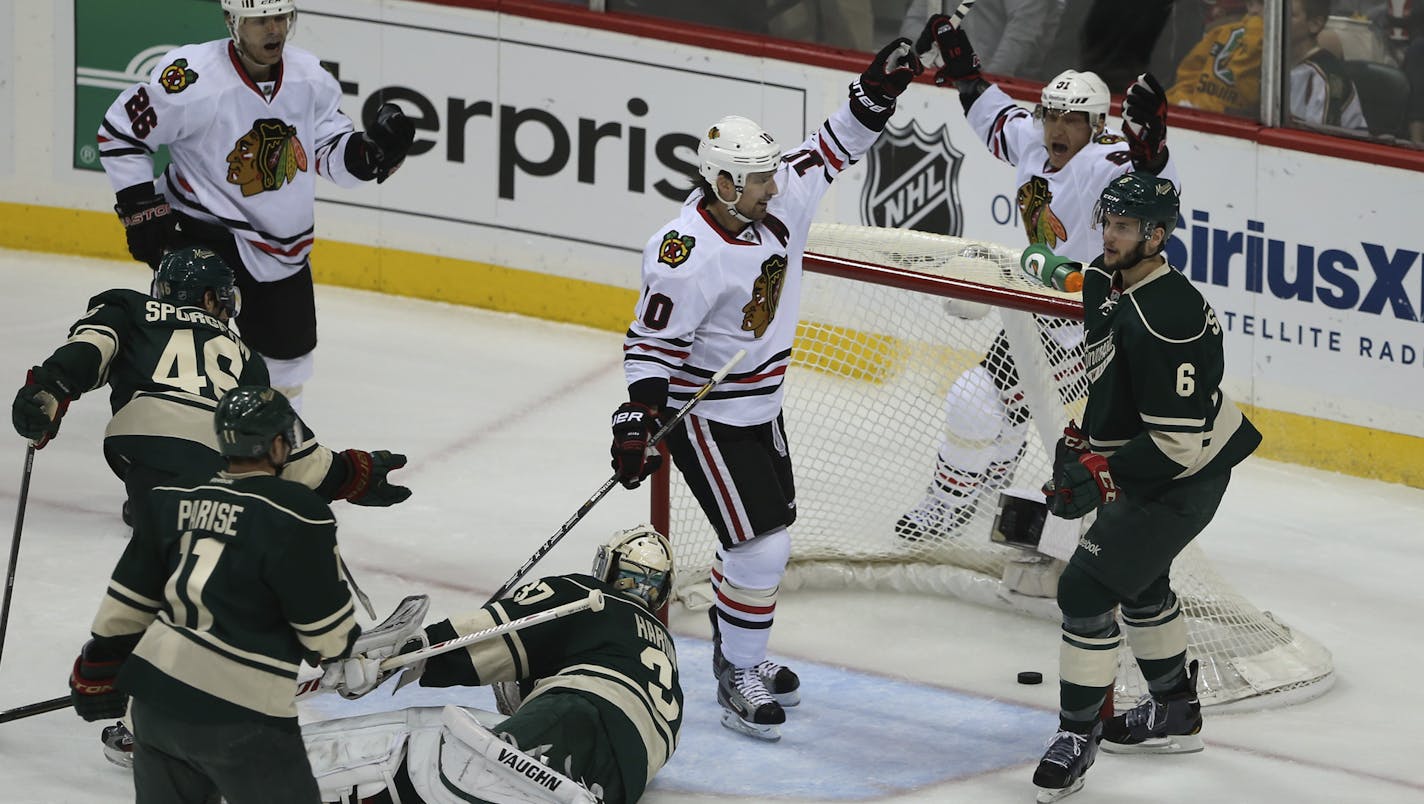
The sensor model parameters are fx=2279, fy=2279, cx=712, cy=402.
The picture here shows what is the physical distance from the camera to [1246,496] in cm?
679

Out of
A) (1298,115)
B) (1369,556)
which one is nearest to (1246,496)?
(1369,556)

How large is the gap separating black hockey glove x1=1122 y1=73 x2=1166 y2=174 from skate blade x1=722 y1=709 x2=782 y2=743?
1791 millimetres

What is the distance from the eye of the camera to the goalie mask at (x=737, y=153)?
15.9 feet

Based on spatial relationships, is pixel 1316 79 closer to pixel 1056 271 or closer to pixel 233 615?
pixel 1056 271

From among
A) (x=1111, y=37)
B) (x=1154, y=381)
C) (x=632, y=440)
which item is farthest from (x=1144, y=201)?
(x=1111, y=37)

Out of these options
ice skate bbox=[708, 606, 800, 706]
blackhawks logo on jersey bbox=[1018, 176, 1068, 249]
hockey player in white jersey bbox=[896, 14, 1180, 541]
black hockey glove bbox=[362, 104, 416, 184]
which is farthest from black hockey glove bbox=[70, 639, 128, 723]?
blackhawks logo on jersey bbox=[1018, 176, 1068, 249]

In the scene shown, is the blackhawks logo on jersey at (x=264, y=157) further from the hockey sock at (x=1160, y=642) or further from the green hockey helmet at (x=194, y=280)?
the hockey sock at (x=1160, y=642)

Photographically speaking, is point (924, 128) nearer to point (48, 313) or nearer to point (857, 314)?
point (857, 314)

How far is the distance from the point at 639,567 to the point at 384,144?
6.07 ft

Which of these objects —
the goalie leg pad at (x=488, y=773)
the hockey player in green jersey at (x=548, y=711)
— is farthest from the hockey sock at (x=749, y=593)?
the goalie leg pad at (x=488, y=773)

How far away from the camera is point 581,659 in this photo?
175 inches

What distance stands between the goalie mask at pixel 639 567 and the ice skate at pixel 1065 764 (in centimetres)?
86

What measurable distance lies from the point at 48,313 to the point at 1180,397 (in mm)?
4804

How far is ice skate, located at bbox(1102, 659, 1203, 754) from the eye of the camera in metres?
4.95
